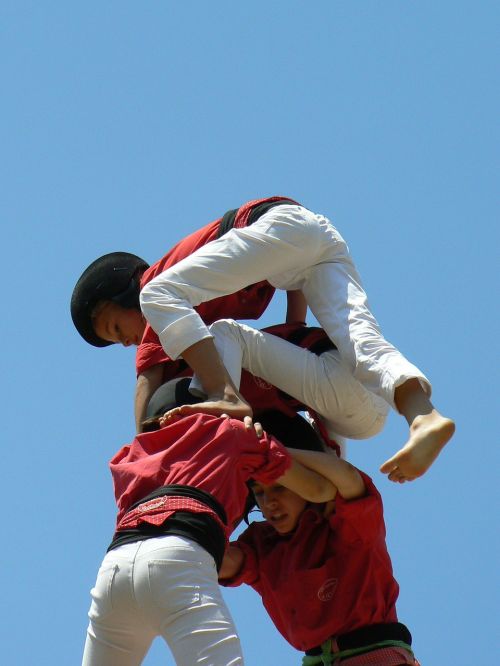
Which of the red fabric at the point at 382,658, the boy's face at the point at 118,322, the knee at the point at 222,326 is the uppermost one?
the boy's face at the point at 118,322

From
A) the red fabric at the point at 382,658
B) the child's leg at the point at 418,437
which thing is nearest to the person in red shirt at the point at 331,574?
the red fabric at the point at 382,658

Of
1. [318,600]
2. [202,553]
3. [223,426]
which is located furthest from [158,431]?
[318,600]

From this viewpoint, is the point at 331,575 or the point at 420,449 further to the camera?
the point at 331,575

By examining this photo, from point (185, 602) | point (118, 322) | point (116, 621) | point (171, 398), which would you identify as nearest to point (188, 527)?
point (185, 602)

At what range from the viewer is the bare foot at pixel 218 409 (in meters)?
5.91

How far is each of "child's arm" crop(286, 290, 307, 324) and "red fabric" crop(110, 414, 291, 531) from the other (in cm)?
126

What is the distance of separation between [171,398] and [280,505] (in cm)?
99

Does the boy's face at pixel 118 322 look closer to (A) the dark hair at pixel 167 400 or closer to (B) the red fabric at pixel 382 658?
(A) the dark hair at pixel 167 400

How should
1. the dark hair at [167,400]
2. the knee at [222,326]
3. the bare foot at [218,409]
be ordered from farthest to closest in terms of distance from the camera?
the knee at [222,326] → the dark hair at [167,400] → the bare foot at [218,409]

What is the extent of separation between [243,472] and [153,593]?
77cm

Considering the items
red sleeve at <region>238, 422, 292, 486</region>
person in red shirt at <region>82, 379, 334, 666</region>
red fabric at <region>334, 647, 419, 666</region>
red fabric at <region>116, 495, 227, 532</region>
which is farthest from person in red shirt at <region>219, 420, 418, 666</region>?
red fabric at <region>116, 495, 227, 532</region>

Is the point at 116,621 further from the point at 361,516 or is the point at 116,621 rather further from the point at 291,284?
the point at 291,284

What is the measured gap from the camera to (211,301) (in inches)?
269

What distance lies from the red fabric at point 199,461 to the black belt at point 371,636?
1235mm
